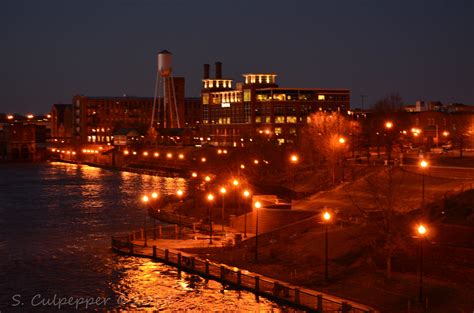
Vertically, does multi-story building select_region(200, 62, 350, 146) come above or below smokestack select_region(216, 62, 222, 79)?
below

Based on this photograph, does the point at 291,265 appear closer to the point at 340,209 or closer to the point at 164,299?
the point at 164,299

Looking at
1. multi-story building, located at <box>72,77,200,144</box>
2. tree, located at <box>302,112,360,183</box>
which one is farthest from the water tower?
tree, located at <box>302,112,360,183</box>

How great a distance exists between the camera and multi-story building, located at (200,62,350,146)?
11956cm

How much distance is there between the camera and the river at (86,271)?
95.6 ft

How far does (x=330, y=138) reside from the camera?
65375mm

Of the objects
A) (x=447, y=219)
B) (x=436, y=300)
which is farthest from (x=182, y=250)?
(x=436, y=300)

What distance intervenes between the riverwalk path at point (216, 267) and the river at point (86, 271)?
44 centimetres

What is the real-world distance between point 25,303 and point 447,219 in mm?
17727

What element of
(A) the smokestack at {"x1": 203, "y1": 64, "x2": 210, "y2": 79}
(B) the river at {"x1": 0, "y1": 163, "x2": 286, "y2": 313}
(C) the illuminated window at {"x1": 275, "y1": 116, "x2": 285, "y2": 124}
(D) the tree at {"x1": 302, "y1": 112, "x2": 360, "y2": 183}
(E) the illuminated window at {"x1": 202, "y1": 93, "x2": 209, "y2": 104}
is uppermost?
(A) the smokestack at {"x1": 203, "y1": 64, "x2": 210, "y2": 79}

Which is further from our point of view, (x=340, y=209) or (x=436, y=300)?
(x=340, y=209)

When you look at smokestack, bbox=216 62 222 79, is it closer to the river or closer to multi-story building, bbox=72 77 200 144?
multi-story building, bbox=72 77 200 144

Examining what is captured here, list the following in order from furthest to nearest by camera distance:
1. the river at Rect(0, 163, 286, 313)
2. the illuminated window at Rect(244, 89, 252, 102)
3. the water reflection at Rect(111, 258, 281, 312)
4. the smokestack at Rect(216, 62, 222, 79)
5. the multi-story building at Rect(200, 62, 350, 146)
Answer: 1. the smokestack at Rect(216, 62, 222, 79)
2. the illuminated window at Rect(244, 89, 252, 102)
3. the multi-story building at Rect(200, 62, 350, 146)
4. the river at Rect(0, 163, 286, 313)
5. the water reflection at Rect(111, 258, 281, 312)

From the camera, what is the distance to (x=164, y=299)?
29.5 meters

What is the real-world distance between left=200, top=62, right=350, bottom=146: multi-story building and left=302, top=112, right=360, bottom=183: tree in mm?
36505
